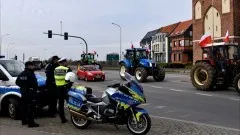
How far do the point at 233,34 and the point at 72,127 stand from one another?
4894cm

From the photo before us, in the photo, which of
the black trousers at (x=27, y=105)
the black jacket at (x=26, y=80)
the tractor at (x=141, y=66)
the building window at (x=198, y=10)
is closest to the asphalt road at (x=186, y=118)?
the black trousers at (x=27, y=105)

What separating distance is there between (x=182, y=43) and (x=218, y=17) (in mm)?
45456

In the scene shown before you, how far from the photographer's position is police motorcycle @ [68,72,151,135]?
29.9 ft

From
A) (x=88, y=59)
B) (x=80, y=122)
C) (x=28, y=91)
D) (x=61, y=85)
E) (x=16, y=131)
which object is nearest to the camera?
(x=16, y=131)

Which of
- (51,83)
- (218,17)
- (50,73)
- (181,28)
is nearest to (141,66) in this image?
(51,83)

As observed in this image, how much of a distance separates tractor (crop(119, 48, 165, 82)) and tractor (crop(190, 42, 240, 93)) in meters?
6.78

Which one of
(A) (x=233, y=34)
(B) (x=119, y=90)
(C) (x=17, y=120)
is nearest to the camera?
(B) (x=119, y=90)

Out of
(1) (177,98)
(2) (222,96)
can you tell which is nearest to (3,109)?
(1) (177,98)

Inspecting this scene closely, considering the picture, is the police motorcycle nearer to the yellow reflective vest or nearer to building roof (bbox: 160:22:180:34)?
the yellow reflective vest

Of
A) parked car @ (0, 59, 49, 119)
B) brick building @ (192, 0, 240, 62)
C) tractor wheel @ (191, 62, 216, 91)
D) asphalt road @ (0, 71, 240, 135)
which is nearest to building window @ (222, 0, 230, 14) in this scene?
brick building @ (192, 0, 240, 62)

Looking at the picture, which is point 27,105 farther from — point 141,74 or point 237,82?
point 141,74

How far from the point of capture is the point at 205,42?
21.6 m

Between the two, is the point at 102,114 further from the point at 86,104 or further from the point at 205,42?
the point at 205,42

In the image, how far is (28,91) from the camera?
10.5 meters
